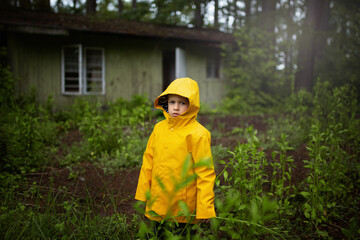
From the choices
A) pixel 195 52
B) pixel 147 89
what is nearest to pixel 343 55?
pixel 195 52

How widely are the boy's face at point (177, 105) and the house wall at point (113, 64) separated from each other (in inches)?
292

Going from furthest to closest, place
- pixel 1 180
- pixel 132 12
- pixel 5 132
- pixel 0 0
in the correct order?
pixel 132 12 < pixel 0 0 < pixel 5 132 < pixel 1 180

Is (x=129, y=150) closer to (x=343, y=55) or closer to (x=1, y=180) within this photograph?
(x=1, y=180)

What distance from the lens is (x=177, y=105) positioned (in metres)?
2.01

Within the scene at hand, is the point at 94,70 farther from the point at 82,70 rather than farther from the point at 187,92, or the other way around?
the point at 187,92

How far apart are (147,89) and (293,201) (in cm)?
892

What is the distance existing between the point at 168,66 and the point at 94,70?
14.3 feet

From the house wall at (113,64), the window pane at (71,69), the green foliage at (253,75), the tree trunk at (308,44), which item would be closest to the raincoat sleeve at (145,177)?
the house wall at (113,64)

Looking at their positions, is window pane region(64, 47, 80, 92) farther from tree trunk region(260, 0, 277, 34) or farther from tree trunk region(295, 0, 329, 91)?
tree trunk region(295, 0, 329, 91)

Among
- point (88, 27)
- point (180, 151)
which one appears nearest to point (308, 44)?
point (88, 27)

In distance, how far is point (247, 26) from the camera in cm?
1152

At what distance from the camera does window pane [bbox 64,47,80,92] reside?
10.1 meters

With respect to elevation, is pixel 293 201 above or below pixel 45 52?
below


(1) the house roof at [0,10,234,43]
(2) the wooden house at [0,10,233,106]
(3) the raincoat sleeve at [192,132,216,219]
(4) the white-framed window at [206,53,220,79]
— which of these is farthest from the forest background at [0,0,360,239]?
(1) the house roof at [0,10,234,43]
